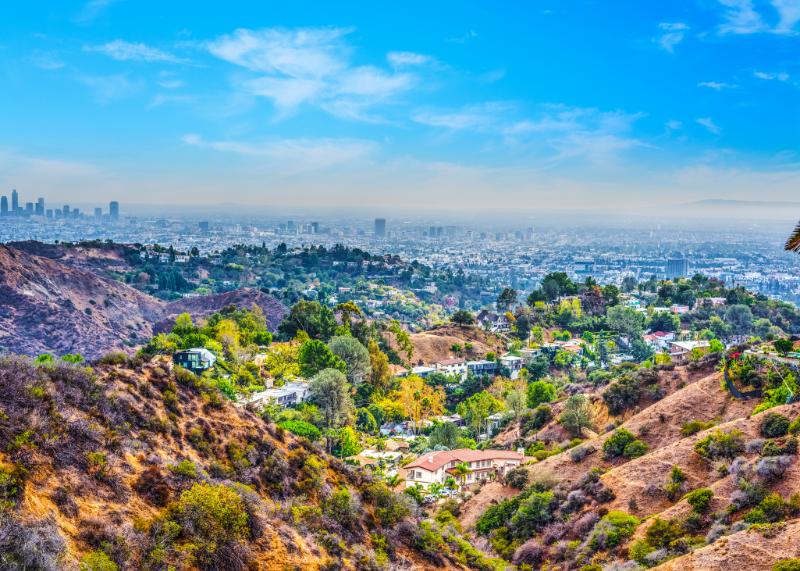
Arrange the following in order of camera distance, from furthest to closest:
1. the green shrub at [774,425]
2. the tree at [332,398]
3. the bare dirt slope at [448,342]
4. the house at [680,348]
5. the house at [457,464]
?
1. the bare dirt slope at [448,342]
2. the house at [680,348]
3. the tree at [332,398]
4. the house at [457,464]
5. the green shrub at [774,425]

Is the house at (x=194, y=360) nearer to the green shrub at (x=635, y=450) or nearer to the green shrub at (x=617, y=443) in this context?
the green shrub at (x=617, y=443)

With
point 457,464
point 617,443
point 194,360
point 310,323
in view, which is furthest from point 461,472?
point 310,323

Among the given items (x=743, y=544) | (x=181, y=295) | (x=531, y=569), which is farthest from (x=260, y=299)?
(x=743, y=544)

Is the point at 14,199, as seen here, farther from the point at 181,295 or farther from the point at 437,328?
the point at 437,328

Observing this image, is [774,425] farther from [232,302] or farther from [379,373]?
[232,302]

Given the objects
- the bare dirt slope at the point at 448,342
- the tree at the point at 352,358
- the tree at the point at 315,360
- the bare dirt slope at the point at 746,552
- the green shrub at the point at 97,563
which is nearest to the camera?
the green shrub at the point at 97,563

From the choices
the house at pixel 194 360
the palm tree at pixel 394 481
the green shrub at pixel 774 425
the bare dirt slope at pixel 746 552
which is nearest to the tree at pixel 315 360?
the house at pixel 194 360

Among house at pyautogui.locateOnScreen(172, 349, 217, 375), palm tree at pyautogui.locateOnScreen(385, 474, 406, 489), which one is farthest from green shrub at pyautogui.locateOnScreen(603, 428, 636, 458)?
house at pyautogui.locateOnScreen(172, 349, 217, 375)
